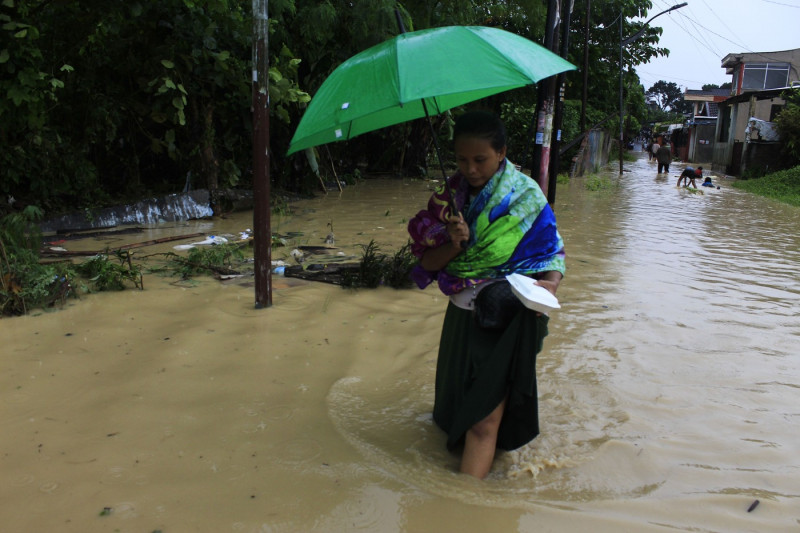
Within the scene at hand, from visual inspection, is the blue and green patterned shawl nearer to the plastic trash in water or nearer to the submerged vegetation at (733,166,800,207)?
the plastic trash in water

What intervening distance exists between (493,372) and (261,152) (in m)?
2.79

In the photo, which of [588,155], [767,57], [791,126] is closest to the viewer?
[791,126]

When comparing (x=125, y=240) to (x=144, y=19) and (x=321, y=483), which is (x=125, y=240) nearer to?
(x=144, y=19)

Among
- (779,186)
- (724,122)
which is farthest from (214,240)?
(724,122)

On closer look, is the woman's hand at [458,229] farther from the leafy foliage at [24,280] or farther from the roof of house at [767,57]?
the roof of house at [767,57]

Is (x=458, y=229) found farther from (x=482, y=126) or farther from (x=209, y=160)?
(x=209, y=160)

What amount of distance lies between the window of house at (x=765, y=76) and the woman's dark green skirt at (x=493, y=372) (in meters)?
39.8

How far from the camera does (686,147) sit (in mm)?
39250

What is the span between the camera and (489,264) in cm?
236

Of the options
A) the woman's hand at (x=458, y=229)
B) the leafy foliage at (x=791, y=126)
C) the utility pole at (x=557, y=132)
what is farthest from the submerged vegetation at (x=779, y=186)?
the woman's hand at (x=458, y=229)

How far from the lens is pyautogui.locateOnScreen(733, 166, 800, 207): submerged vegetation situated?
1565 centimetres

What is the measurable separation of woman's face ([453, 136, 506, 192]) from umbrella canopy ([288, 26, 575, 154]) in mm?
192

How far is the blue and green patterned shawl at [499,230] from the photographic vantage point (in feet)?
7.61

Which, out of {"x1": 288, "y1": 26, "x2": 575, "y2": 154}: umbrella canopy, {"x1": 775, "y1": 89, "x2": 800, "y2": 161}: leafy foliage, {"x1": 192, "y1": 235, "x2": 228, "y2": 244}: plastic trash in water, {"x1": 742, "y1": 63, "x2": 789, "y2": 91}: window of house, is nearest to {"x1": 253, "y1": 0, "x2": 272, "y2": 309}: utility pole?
{"x1": 288, "y1": 26, "x2": 575, "y2": 154}: umbrella canopy
